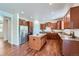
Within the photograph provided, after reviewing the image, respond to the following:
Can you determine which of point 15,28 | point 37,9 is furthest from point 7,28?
point 37,9

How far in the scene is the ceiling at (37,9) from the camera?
8.98 ft

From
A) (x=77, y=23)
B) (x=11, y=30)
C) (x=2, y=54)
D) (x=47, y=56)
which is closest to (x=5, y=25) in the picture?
(x=11, y=30)

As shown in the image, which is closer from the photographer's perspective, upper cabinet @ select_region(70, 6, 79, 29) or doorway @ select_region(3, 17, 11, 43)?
doorway @ select_region(3, 17, 11, 43)

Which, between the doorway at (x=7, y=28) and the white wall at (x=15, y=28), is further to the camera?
the white wall at (x=15, y=28)

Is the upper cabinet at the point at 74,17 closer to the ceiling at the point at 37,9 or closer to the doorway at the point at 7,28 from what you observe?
the ceiling at the point at 37,9

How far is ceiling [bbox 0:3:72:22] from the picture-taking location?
2737 millimetres

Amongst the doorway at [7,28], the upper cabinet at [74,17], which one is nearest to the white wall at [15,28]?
the doorway at [7,28]

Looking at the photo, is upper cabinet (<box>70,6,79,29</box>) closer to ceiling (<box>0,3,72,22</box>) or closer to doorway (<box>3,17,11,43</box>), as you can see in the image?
ceiling (<box>0,3,72,22</box>)

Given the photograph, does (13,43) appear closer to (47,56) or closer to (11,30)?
(11,30)

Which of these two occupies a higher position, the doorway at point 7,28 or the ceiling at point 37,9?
the ceiling at point 37,9

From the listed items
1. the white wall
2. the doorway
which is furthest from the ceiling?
the doorway

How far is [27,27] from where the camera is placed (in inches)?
120

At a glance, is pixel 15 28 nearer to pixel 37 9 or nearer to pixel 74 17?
pixel 37 9

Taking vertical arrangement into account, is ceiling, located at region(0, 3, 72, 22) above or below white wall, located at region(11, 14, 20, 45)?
above
